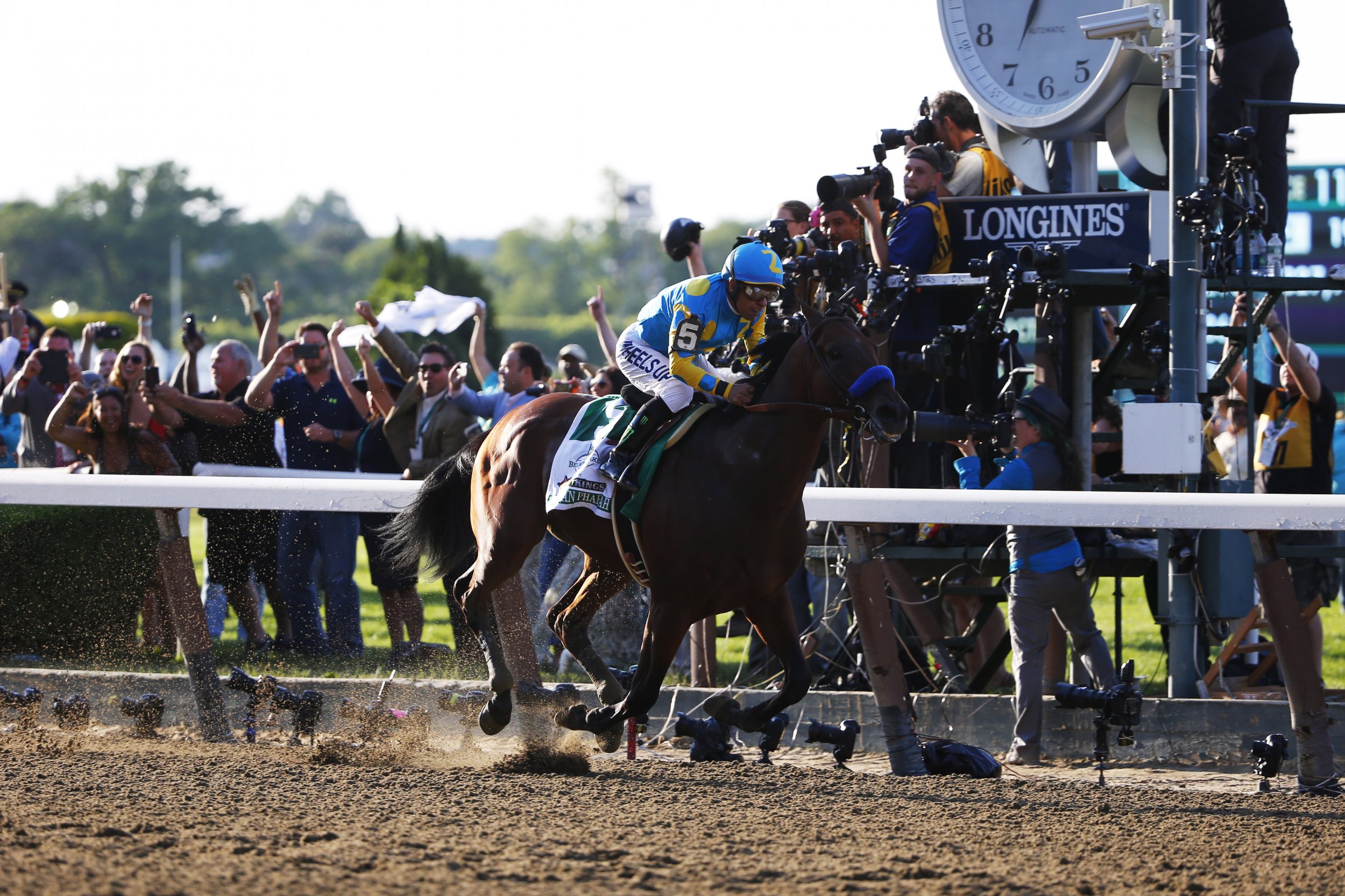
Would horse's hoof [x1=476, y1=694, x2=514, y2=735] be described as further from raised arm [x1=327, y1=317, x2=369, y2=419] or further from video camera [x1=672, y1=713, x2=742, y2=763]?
raised arm [x1=327, y1=317, x2=369, y2=419]

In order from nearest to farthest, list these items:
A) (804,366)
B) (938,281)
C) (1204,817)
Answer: (1204,817), (804,366), (938,281)

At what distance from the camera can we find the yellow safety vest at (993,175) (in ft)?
24.1

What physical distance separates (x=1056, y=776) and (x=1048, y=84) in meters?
3.10

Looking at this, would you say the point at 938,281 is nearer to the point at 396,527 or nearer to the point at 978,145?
the point at 978,145

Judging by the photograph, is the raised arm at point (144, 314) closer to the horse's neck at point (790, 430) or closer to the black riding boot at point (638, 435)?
the black riding boot at point (638, 435)

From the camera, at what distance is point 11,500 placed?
675cm

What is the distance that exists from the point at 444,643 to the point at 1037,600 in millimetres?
4037

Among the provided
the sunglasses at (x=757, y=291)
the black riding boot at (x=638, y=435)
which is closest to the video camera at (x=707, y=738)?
the black riding boot at (x=638, y=435)

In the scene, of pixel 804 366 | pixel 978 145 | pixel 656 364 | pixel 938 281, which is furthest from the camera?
pixel 978 145

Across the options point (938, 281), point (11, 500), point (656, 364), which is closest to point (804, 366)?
point (656, 364)

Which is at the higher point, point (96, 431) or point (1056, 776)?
point (96, 431)

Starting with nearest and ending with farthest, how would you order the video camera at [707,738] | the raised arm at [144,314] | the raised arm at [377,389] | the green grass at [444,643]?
the video camera at [707,738] → the green grass at [444,643] → the raised arm at [377,389] → the raised arm at [144,314]

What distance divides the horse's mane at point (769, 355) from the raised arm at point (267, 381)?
3.69m

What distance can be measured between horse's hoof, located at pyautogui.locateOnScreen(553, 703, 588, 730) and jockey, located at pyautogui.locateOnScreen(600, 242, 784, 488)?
34.2 inches
